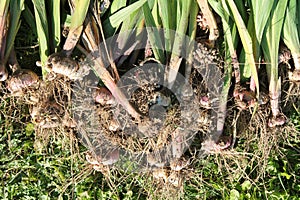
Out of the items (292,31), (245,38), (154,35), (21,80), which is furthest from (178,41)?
(21,80)

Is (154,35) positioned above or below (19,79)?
above

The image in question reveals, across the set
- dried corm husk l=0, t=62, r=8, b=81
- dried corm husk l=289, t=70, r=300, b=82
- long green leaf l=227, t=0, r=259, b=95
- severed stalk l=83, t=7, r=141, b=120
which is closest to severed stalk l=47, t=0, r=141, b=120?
severed stalk l=83, t=7, r=141, b=120

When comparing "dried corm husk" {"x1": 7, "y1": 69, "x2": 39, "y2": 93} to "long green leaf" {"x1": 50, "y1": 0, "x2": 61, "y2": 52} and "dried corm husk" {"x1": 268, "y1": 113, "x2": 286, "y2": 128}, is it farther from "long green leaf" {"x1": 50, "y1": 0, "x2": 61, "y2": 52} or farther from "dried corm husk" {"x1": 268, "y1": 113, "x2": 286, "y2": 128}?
"dried corm husk" {"x1": 268, "y1": 113, "x2": 286, "y2": 128}

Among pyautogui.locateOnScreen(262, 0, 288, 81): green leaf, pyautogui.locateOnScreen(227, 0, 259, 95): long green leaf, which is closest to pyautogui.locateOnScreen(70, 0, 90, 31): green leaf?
pyautogui.locateOnScreen(227, 0, 259, 95): long green leaf

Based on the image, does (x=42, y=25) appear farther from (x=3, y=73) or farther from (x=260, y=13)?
(x=260, y=13)

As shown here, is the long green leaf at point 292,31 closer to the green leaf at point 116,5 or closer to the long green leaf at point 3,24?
the green leaf at point 116,5

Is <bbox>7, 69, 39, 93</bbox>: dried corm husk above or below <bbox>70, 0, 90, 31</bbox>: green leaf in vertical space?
below

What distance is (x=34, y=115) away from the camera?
1240 mm

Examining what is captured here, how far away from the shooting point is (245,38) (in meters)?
1.16

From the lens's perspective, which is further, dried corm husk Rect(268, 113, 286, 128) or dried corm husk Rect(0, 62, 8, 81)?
dried corm husk Rect(268, 113, 286, 128)

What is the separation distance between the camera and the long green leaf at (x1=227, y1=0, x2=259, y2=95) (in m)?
1.13

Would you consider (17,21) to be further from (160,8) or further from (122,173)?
(122,173)

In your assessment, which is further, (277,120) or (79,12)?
(277,120)

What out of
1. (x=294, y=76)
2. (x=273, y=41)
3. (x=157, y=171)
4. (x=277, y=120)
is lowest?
A: (x=157, y=171)
